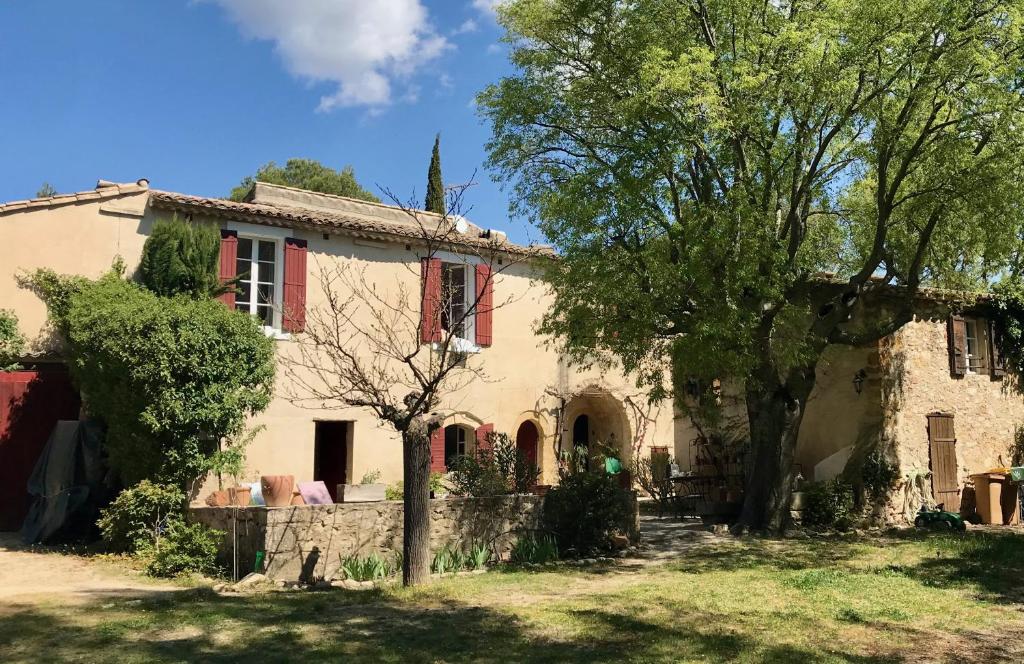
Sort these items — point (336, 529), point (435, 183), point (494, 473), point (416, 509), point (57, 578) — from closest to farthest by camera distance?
point (416, 509) < point (57, 578) < point (336, 529) < point (494, 473) < point (435, 183)

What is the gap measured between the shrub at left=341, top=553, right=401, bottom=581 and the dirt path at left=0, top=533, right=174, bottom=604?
1.96 metres

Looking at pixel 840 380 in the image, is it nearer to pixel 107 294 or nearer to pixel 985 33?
pixel 985 33

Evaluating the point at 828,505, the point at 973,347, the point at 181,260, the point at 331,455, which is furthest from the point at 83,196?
the point at 973,347

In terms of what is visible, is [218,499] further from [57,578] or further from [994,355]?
[994,355]

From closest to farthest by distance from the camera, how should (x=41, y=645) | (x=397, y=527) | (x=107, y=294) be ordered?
(x=41, y=645) → (x=397, y=527) → (x=107, y=294)

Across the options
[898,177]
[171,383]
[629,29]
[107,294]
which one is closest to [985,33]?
[898,177]

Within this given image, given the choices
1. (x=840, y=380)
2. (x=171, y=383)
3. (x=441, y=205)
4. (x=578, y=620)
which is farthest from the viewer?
(x=441, y=205)

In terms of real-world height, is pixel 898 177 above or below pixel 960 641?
above

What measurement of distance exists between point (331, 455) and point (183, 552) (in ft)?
17.3

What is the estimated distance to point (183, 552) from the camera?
10.4m

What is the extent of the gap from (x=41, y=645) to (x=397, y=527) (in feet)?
15.5

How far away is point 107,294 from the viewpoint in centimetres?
1210

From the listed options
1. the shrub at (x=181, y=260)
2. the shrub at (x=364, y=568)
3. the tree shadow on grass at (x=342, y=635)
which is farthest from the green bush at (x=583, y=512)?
the shrub at (x=181, y=260)

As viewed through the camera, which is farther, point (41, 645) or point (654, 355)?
point (654, 355)
